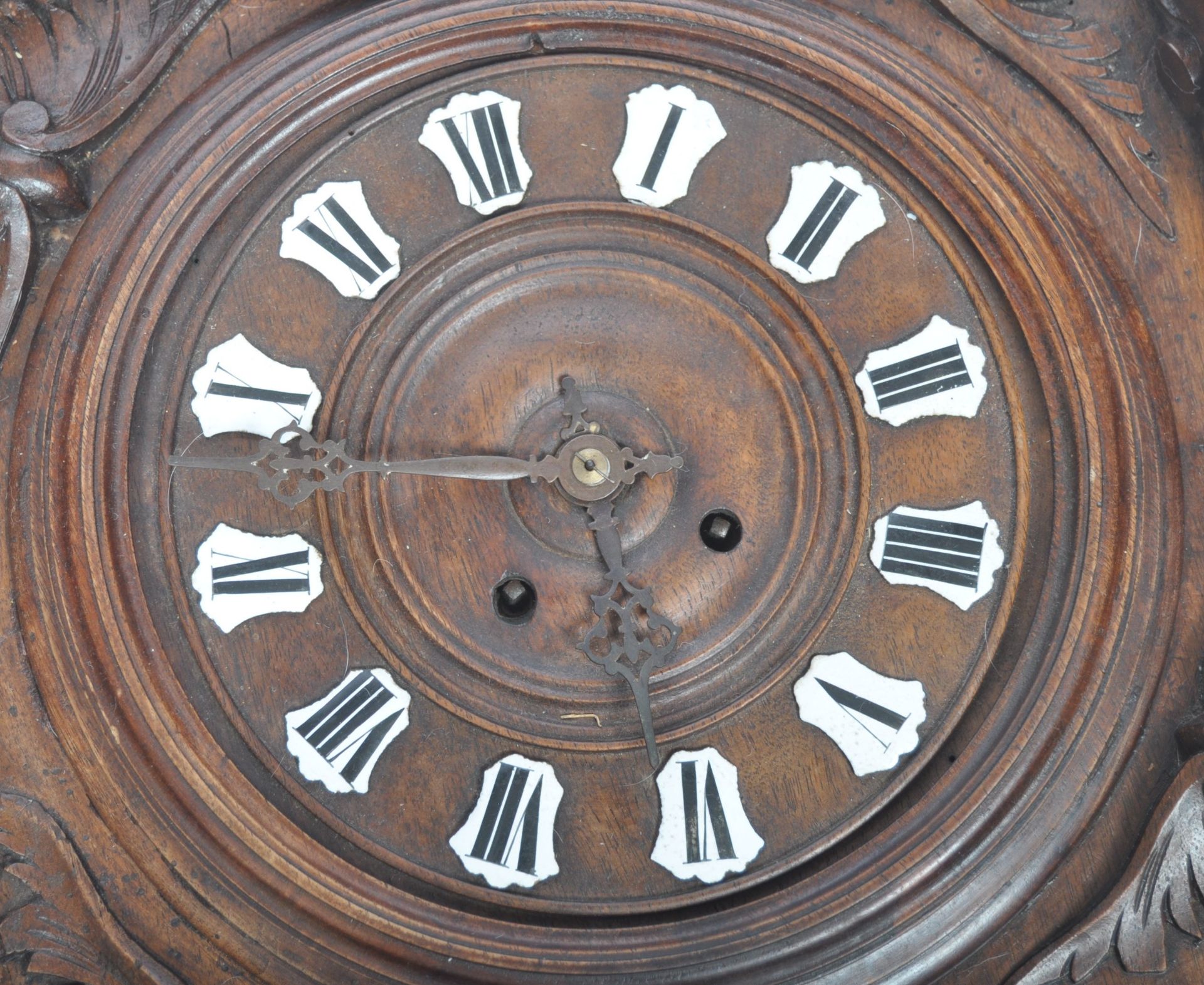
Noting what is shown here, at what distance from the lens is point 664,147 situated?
79.9 inches

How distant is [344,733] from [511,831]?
28 cm

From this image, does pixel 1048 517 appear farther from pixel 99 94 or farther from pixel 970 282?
pixel 99 94

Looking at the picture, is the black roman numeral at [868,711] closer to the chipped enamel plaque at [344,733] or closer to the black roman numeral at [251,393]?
the chipped enamel plaque at [344,733]

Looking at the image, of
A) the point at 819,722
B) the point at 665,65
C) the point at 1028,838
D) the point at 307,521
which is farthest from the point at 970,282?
the point at 307,521

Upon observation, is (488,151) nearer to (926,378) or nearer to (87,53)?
(87,53)

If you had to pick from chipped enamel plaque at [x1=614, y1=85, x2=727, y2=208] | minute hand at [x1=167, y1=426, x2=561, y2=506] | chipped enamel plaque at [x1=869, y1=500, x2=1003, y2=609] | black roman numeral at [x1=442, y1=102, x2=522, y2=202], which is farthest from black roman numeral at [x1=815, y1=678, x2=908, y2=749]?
black roman numeral at [x1=442, y1=102, x2=522, y2=202]

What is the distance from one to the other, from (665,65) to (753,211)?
26 centimetres

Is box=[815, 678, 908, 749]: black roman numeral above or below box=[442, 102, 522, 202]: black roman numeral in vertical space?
below

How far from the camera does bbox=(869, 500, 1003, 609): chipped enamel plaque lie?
6.57 ft

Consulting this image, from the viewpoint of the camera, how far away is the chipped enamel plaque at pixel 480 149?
2.02 meters

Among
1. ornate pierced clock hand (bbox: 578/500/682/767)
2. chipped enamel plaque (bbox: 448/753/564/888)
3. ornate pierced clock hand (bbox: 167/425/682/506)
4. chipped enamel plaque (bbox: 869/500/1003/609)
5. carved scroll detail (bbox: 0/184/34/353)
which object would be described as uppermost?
carved scroll detail (bbox: 0/184/34/353)

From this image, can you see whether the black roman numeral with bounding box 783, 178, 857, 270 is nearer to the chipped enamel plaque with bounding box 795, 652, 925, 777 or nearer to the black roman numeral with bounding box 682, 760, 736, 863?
the chipped enamel plaque with bounding box 795, 652, 925, 777

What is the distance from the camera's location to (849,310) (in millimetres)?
2023

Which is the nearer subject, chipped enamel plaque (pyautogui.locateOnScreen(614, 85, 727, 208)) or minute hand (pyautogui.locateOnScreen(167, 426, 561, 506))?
minute hand (pyautogui.locateOnScreen(167, 426, 561, 506))
